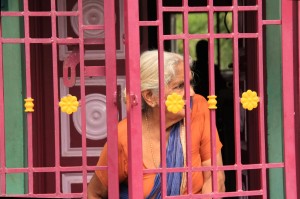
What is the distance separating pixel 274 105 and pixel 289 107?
3.80 feet

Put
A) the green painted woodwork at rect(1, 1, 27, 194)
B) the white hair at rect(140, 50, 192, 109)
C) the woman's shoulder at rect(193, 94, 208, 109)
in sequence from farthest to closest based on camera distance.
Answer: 1. the green painted woodwork at rect(1, 1, 27, 194)
2. the woman's shoulder at rect(193, 94, 208, 109)
3. the white hair at rect(140, 50, 192, 109)

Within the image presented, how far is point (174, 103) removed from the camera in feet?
9.98

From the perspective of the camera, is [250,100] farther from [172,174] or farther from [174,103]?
[172,174]

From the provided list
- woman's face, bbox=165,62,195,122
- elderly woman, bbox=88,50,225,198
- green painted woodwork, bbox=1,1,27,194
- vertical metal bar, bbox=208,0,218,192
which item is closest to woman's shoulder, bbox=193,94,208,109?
elderly woman, bbox=88,50,225,198

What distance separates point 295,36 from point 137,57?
2.30 ft

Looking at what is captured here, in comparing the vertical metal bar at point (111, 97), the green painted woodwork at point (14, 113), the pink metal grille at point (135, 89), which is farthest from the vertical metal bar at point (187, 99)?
the green painted woodwork at point (14, 113)

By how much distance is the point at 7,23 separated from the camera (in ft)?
13.5

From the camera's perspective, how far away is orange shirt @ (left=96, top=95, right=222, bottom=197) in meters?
3.32

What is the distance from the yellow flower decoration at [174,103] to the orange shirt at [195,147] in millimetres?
337

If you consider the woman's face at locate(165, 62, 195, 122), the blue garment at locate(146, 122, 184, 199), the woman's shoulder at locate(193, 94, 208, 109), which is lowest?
the blue garment at locate(146, 122, 184, 199)

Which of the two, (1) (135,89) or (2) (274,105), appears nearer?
(1) (135,89)

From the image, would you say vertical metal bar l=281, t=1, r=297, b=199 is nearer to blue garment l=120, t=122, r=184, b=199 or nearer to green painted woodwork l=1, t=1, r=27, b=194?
blue garment l=120, t=122, r=184, b=199

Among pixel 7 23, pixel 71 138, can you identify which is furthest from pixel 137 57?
pixel 71 138

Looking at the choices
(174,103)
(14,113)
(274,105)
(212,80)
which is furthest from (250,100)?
(14,113)
